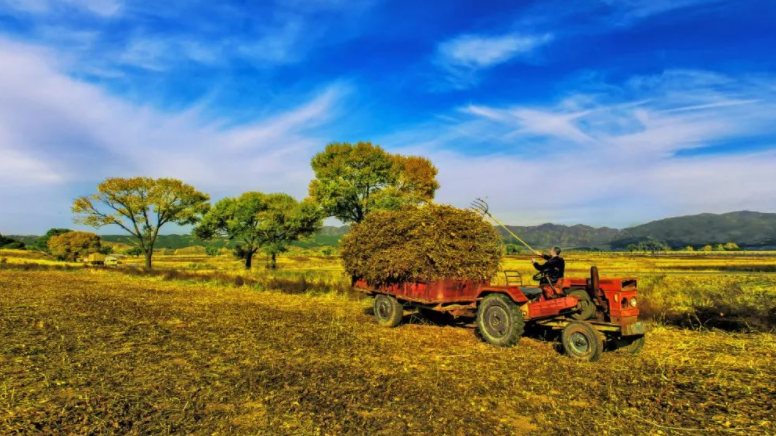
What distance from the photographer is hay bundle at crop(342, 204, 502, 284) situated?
9727mm

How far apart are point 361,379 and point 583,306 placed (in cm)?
493

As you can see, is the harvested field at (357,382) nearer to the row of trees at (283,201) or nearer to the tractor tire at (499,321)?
the tractor tire at (499,321)

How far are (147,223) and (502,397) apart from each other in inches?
1848

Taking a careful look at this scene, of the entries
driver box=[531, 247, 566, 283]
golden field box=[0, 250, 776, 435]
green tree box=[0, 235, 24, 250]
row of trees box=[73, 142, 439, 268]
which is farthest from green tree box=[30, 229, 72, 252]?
driver box=[531, 247, 566, 283]

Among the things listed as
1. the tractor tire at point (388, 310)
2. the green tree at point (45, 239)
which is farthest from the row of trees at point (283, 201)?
the green tree at point (45, 239)

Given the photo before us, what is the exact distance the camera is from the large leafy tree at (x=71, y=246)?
5725 cm

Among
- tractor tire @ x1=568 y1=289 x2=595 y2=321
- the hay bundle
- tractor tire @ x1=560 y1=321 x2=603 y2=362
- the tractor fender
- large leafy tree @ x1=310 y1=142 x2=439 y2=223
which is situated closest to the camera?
tractor tire @ x1=560 y1=321 x2=603 y2=362

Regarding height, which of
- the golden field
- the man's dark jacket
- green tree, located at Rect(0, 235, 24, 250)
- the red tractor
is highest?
green tree, located at Rect(0, 235, 24, 250)

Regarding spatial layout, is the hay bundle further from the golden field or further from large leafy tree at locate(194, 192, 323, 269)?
large leafy tree at locate(194, 192, 323, 269)

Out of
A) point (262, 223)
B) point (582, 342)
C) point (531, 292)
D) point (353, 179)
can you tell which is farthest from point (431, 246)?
point (262, 223)

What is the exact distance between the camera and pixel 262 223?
38562 millimetres

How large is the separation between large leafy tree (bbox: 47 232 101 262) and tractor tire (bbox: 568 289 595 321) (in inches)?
2646

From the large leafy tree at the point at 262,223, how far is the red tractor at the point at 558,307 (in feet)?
94.2

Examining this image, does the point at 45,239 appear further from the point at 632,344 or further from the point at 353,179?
the point at 632,344
